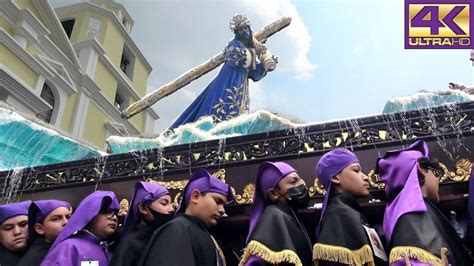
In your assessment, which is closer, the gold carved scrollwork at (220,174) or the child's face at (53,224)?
the child's face at (53,224)

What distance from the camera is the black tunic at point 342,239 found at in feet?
8.63

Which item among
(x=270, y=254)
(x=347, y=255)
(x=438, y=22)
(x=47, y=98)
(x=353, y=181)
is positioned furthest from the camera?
(x=47, y=98)

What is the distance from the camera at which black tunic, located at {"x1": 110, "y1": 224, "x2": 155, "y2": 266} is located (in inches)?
129

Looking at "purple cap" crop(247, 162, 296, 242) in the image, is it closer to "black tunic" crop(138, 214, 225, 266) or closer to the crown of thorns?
"black tunic" crop(138, 214, 225, 266)

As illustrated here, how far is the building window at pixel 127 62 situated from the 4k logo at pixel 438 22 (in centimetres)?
1706

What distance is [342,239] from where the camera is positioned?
106 inches

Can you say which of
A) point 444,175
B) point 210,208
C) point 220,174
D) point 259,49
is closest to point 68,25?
point 259,49

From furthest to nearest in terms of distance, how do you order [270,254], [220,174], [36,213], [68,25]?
[68,25], [220,174], [36,213], [270,254]

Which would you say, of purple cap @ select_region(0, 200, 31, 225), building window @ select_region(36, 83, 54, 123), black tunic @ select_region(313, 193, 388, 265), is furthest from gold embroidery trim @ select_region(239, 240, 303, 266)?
building window @ select_region(36, 83, 54, 123)

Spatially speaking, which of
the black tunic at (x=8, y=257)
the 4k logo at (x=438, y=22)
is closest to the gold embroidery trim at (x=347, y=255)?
the black tunic at (x=8, y=257)

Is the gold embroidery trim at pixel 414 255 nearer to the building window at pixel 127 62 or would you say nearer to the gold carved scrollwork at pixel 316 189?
the gold carved scrollwork at pixel 316 189

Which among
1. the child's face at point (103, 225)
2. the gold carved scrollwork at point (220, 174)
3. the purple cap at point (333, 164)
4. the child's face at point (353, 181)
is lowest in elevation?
the child's face at point (103, 225)

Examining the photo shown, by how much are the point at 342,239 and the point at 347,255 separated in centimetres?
11

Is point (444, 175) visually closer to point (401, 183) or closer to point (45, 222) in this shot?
point (401, 183)
